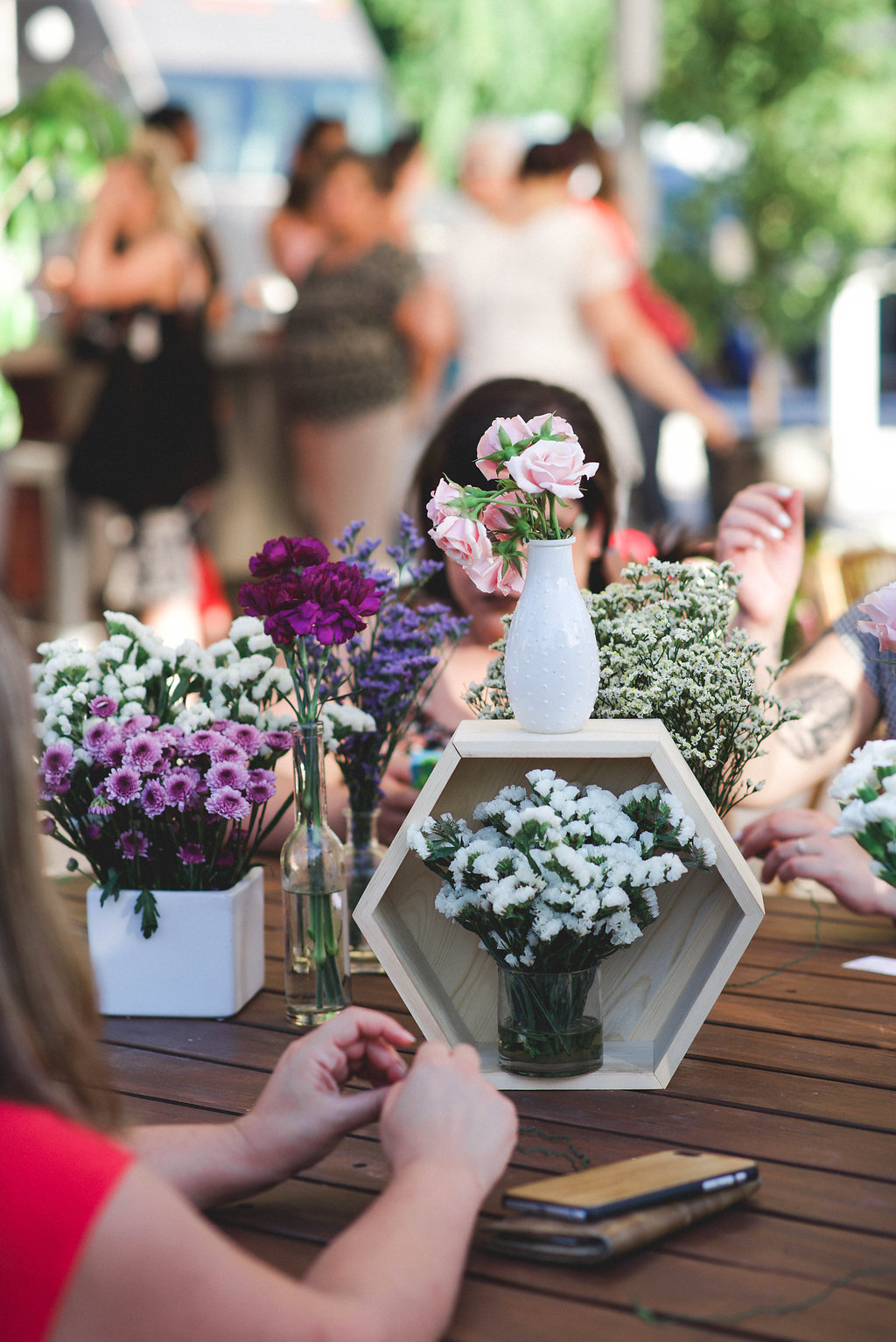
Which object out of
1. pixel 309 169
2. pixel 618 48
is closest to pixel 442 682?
pixel 309 169

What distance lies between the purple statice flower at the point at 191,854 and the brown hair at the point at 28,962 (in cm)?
55

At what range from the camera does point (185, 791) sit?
130cm

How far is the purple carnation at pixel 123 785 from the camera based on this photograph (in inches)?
50.6

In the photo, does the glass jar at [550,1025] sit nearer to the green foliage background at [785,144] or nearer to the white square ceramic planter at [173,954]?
the white square ceramic planter at [173,954]

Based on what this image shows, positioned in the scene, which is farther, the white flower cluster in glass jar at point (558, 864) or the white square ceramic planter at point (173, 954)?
the white square ceramic planter at point (173, 954)

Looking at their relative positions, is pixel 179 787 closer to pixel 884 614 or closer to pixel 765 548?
pixel 884 614

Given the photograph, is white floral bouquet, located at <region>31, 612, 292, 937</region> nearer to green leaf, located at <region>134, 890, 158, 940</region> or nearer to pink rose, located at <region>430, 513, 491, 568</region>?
Result: green leaf, located at <region>134, 890, 158, 940</region>

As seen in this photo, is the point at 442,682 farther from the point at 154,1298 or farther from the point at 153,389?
the point at 153,389

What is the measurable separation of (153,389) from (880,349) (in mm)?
5612

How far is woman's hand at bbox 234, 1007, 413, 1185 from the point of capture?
0.97 meters

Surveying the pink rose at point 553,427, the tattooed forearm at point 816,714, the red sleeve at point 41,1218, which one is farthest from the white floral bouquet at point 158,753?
the tattooed forearm at point 816,714

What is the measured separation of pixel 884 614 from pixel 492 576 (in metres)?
0.33

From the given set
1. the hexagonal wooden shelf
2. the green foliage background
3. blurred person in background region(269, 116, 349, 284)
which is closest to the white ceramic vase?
the hexagonal wooden shelf

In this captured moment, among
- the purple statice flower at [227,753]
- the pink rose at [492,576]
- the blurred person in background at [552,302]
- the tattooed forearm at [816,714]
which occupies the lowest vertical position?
the tattooed forearm at [816,714]
